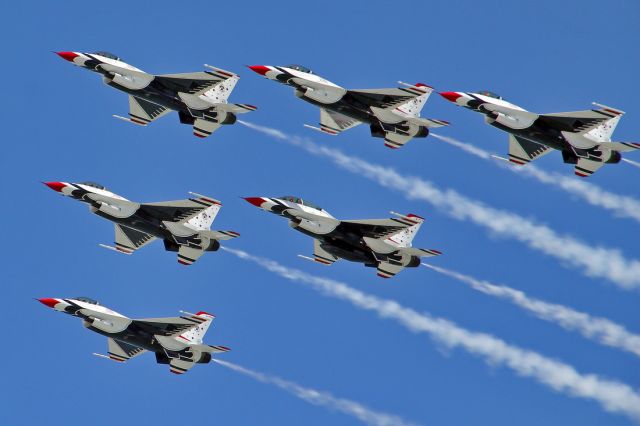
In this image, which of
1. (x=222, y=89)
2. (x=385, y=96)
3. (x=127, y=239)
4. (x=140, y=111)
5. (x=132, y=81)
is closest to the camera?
(x=132, y=81)

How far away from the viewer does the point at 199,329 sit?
101 metres

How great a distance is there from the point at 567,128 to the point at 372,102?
38.5 ft

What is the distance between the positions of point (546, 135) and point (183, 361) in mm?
25200

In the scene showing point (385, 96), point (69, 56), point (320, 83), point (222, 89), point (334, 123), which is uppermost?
point (385, 96)

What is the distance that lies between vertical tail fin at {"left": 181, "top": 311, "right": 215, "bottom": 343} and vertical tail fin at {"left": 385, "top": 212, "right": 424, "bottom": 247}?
11906 mm

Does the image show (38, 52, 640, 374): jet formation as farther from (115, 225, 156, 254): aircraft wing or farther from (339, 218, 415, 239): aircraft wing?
(115, 225, 156, 254): aircraft wing

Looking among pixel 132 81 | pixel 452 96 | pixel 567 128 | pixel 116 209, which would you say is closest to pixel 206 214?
pixel 116 209

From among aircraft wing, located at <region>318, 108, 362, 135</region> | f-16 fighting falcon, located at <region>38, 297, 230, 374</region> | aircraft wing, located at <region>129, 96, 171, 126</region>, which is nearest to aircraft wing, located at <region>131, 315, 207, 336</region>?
f-16 fighting falcon, located at <region>38, 297, 230, 374</region>

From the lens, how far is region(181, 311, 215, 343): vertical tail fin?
10056cm

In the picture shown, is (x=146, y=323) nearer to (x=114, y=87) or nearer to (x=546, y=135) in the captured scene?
(x=114, y=87)

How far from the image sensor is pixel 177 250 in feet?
332

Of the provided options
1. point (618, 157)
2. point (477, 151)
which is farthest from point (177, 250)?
point (618, 157)

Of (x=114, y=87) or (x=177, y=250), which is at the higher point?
(x=114, y=87)

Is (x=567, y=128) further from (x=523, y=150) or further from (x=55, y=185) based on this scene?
(x=55, y=185)
